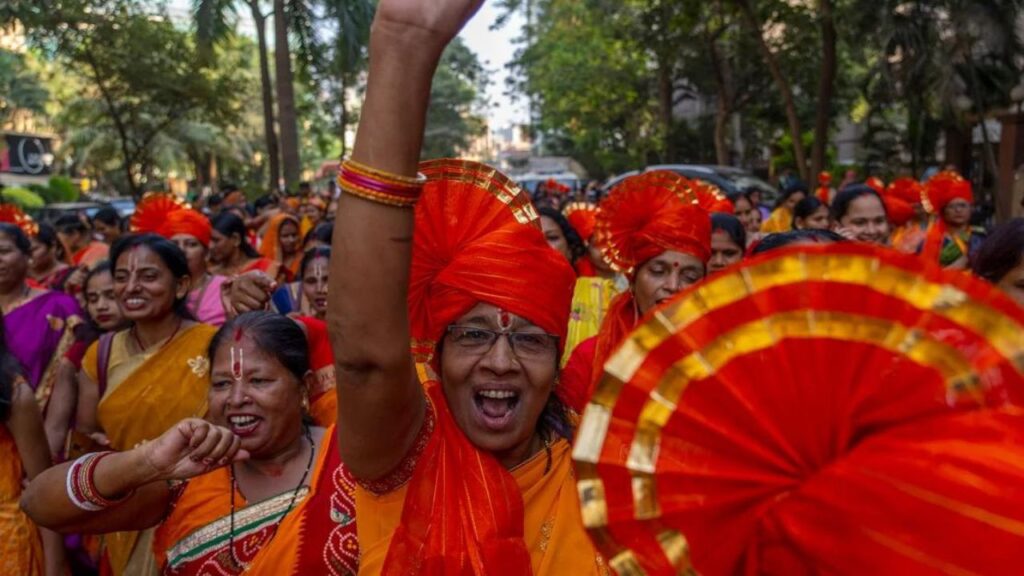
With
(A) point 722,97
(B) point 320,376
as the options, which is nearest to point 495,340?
(B) point 320,376

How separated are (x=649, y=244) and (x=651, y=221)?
0.39 feet

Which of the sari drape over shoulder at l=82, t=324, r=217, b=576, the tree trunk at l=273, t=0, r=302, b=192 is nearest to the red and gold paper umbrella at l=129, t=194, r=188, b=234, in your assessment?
the sari drape over shoulder at l=82, t=324, r=217, b=576

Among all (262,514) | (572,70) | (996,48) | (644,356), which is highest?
(572,70)

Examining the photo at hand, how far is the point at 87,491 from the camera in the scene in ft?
7.22

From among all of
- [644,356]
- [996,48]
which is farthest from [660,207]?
[996,48]

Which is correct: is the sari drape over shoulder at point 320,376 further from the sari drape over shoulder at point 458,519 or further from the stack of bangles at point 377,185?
the stack of bangles at point 377,185

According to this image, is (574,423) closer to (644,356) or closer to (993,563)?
(644,356)

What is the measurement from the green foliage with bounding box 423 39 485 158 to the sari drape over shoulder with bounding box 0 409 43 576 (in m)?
48.3

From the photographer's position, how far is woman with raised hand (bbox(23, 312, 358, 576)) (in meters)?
2.16

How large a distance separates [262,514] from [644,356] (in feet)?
5.28

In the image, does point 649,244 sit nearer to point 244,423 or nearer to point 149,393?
point 244,423

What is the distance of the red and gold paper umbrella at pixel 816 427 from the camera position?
43.7 inches

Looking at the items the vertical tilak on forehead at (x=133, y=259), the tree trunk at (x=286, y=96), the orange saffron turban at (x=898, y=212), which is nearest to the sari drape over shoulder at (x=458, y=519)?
the vertical tilak on forehead at (x=133, y=259)

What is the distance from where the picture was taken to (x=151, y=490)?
2395 mm
